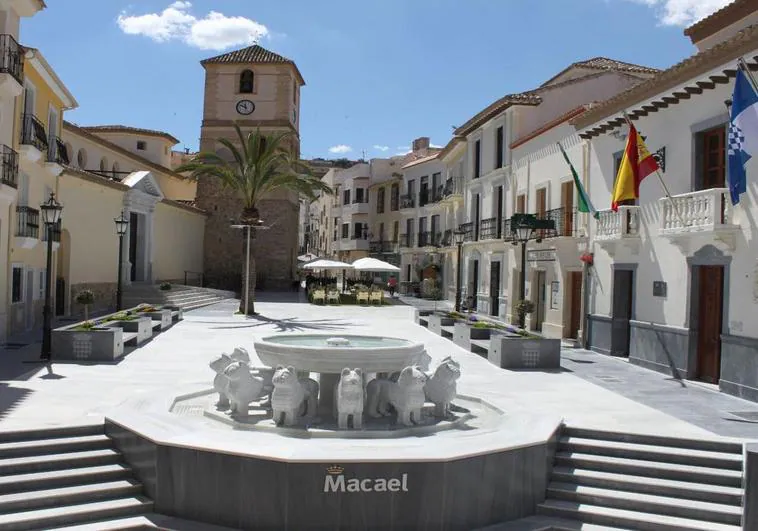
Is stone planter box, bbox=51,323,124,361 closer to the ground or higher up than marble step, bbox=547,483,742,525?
higher up

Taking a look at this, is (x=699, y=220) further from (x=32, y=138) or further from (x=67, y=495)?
(x=32, y=138)

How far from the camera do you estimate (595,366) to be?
53.5ft

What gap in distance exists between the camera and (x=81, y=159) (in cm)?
3378

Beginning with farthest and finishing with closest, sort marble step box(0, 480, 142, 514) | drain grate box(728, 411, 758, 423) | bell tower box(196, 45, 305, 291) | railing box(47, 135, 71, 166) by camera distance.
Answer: bell tower box(196, 45, 305, 291) < railing box(47, 135, 71, 166) < drain grate box(728, 411, 758, 423) < marble step box(0, 480, 142, 514)

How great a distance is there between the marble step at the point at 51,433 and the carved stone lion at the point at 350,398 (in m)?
3.10

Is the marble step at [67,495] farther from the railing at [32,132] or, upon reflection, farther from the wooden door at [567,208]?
the wooden door at [567,208]

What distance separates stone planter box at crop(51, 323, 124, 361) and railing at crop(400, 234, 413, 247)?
34.1 m

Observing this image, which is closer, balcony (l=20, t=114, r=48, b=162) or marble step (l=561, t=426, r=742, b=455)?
marble step (l=561, t=426, r=742, b=455)

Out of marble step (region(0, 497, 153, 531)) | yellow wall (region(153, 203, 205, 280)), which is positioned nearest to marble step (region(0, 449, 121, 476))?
marble step (region(0, 497, 153, 531))

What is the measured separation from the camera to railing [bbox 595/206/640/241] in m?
16.9

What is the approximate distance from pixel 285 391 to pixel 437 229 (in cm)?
3612

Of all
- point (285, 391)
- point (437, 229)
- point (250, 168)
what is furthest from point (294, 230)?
point (285, 391)

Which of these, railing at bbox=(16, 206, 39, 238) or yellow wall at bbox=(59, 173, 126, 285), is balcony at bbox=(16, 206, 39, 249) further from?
yellow wall at bbox=(59, 173, 126, 285)

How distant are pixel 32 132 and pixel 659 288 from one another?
1717 cm
